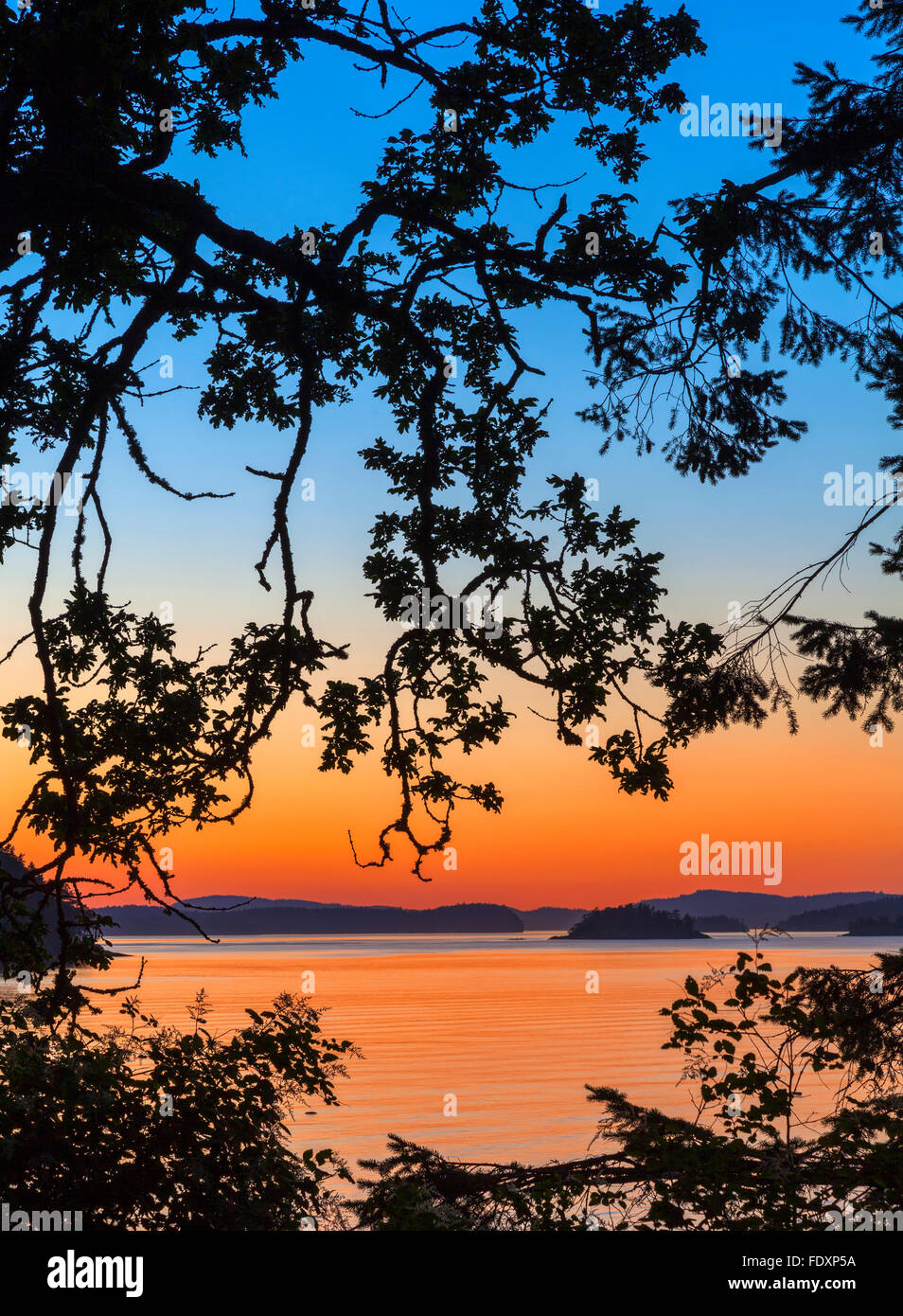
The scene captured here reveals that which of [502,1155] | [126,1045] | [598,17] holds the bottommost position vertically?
[502,1155]

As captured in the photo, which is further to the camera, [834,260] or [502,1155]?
[502,1155]

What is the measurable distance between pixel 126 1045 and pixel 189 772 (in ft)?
8.07

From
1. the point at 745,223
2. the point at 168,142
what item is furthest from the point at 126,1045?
the point at 745,223

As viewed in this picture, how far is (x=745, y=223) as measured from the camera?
33.1 feet

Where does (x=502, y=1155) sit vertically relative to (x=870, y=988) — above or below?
below

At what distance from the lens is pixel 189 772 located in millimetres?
8305
